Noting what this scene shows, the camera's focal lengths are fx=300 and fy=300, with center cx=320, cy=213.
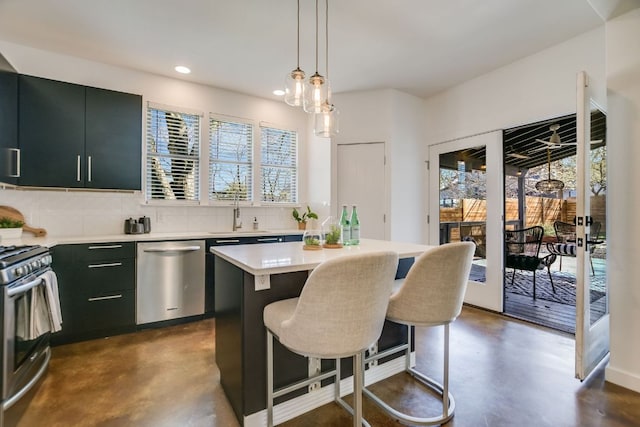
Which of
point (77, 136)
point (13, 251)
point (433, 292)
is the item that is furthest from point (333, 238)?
point (77, 136)

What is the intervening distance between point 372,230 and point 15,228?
3.80 metres

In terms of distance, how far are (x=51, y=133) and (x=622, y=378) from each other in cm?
508

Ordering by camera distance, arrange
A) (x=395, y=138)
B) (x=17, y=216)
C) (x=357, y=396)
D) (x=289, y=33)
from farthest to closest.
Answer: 1. (x=395, y=138)
2. (x=17, y=216)
3. (x=289, y=33)
4. (x=357, y=396)

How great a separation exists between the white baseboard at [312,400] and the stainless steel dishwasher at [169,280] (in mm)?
1994

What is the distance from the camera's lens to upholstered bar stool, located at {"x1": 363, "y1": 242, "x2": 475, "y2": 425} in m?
1.54

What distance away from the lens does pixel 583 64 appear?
9.27 ft

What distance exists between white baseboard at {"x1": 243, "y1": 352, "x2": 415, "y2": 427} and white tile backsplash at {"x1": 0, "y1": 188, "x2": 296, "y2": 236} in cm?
277

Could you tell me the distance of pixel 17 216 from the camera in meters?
2.95

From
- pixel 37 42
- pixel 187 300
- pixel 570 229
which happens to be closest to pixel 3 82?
pixel 37 42

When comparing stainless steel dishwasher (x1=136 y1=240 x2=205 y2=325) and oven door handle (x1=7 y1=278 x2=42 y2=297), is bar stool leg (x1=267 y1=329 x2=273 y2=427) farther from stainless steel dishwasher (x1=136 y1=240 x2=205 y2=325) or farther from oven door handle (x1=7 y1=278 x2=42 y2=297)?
stainless steel dishwasher (x1=136 y1=240 x2=205 y2=325)

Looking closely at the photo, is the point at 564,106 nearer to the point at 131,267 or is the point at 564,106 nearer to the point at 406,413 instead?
the point at 406,413

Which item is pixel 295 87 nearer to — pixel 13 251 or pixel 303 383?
pixel 303 383

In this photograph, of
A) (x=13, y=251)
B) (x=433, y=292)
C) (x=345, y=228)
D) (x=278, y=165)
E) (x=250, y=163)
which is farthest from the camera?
(x=278, y=165)

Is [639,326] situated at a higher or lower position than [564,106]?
lower
